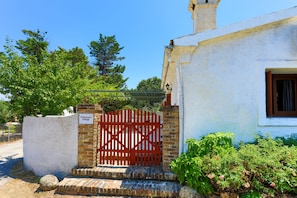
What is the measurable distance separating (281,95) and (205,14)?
4955 millimetres

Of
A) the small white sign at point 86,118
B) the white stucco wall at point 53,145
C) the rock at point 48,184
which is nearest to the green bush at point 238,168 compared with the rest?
the small white sign at point 86,118

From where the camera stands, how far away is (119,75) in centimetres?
3778

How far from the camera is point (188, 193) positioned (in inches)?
179

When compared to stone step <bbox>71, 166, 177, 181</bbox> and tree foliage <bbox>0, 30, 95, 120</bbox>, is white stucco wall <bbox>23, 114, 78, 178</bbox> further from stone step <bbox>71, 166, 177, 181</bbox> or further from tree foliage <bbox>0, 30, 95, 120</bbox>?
tree foliage <bbox>0, 30, 95, 120</bbox>

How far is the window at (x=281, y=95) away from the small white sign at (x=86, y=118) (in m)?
5.69

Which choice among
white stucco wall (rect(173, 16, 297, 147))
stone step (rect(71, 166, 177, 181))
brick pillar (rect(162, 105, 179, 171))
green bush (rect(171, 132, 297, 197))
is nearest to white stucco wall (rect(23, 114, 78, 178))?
stone step (rect(71, 166, 177, 181))

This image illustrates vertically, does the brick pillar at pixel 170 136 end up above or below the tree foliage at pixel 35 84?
below

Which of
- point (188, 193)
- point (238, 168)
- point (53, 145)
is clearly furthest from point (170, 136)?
point (53, 145)

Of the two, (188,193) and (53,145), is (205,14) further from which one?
(53,145)

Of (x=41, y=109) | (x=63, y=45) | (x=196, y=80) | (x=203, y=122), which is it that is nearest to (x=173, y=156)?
(x=203, y=122)

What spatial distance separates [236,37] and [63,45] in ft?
105

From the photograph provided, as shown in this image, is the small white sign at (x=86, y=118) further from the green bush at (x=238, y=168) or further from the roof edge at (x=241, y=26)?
the roof edge at (x=241, y=26)

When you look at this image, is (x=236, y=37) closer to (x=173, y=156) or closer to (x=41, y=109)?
(x=173, y=156)

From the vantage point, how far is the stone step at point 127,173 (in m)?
5.32
